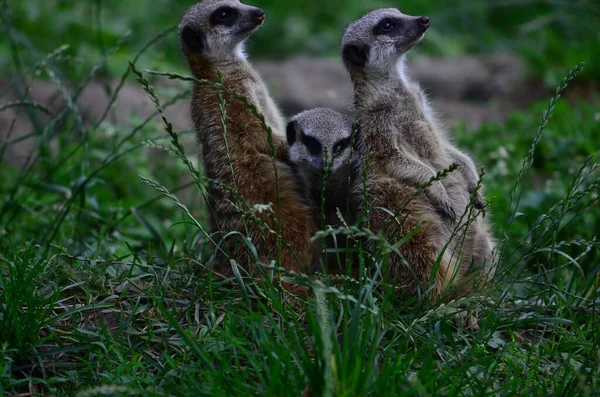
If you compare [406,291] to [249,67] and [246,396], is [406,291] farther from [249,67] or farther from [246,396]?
[249,67]

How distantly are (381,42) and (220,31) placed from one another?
961 mm

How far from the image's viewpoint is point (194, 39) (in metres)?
4.73

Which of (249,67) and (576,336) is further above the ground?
(249,67)

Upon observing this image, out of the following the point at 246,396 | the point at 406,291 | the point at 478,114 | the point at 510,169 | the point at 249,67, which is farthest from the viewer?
the point at 478,114

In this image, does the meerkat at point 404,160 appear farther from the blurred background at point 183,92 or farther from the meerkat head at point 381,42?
the blurred background at point 183,92

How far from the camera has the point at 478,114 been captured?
9328 mm

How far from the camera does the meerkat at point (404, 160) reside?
4.04m

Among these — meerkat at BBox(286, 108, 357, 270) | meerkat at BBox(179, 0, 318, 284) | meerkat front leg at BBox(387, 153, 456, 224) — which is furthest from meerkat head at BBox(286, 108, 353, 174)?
meerkat front leg at BBox(387, 153, 456, 224)

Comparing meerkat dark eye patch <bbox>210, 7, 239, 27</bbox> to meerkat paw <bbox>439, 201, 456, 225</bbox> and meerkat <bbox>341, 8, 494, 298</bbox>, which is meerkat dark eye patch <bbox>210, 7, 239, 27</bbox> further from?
meerkat paw <bbox>439, 201, 456, 225</bbox>

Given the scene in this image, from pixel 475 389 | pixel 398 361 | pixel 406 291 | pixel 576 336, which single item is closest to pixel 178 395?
pixel 398 361

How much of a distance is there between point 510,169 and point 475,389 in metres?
3.75

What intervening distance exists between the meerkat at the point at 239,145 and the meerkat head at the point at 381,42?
1.89 ft

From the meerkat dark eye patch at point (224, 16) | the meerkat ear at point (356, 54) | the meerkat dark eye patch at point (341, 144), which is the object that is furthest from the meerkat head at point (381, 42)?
the meerkat dark eye patch at point (224, 16)

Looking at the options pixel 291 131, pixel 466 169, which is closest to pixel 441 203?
pixel 466 169
